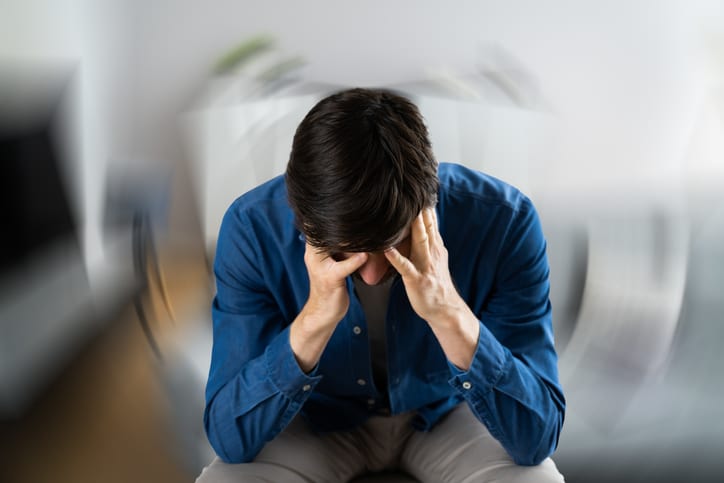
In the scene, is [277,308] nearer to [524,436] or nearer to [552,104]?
[524,436]

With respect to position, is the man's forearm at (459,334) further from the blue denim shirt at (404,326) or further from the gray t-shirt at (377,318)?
the gray t-shirt at (377,318)

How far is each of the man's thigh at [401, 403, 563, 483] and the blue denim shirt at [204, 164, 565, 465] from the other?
0.03m

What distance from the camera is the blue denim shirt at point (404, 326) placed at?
1.07 m

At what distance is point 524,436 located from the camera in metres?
1.07

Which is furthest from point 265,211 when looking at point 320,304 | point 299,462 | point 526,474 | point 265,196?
point 526,474

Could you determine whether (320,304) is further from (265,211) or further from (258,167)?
(258,167)

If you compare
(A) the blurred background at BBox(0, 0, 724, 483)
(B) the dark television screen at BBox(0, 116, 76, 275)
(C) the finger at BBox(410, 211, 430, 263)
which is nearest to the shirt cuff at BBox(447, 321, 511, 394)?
(C) the finger at BBox(410, 211, 430, 263)

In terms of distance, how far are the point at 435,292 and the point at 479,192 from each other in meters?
0.20

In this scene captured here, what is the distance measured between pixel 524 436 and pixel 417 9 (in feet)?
2.68

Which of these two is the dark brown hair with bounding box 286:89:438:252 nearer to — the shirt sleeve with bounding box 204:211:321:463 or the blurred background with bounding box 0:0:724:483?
the shirt sleeve with bounding box 204:211:321:463

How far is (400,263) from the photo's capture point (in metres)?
0.95

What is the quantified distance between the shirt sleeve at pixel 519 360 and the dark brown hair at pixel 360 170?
10.1 inches

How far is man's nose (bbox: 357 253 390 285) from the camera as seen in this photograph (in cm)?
97

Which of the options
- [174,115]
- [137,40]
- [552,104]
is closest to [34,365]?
[174,115]
